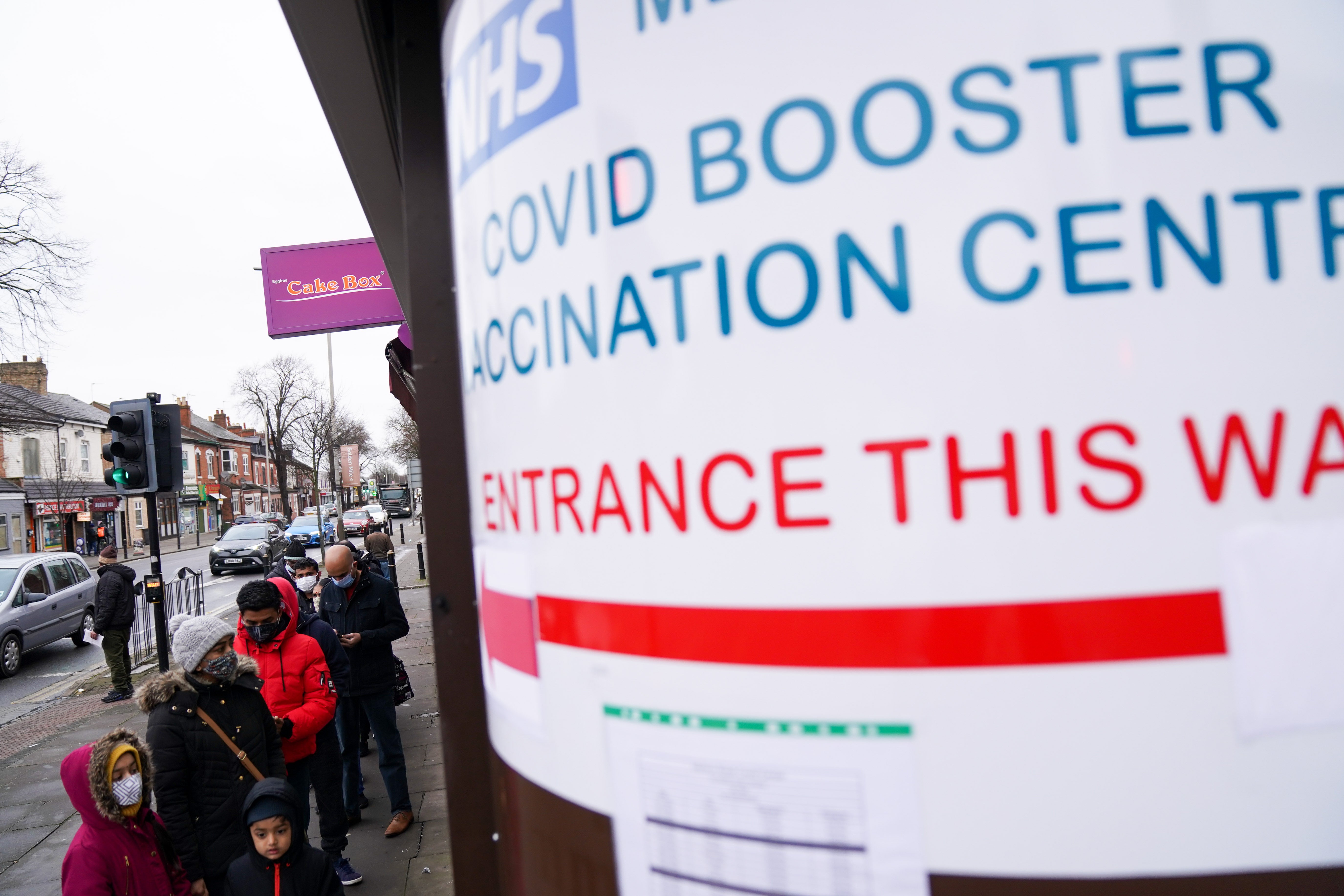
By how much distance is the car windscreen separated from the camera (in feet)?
86.9

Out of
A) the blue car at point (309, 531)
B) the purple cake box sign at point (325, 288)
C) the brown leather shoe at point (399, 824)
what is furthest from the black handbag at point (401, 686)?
the blue car at point (309, 531)

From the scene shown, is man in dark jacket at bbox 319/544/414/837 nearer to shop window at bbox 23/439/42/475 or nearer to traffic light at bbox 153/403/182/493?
traffic light at bbox 153/403/182/493

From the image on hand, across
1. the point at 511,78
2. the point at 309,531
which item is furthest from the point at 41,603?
the point at 309,531

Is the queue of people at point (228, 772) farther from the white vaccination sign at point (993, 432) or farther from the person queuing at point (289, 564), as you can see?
the white vaccination sign at point (993, 432)

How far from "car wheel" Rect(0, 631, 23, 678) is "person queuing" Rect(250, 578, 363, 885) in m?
10.2

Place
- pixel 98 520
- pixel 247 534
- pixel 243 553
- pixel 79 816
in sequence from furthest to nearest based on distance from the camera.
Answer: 1. pixel 98 520
2. pixel 247 534
3. pixel 243 553
4. pixel 79 816

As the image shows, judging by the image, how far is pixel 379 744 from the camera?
5387 millimetres

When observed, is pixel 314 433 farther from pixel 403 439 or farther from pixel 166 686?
pixel 166 686

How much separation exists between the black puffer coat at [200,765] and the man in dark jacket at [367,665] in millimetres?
1540

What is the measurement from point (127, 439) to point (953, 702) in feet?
33.7

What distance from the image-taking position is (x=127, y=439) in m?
9.03

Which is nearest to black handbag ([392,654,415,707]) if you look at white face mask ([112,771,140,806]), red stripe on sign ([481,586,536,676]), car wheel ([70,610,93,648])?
white face mask ([112,771,140,806])

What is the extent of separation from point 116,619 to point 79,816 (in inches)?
146

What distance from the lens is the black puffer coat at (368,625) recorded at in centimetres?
544
